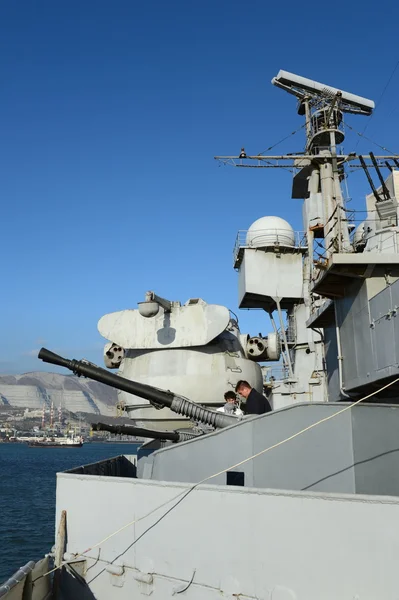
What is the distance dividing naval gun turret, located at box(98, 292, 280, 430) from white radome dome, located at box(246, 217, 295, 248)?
1114 centimetres

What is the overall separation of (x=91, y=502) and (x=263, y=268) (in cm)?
1755

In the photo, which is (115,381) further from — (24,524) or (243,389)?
(24,524)

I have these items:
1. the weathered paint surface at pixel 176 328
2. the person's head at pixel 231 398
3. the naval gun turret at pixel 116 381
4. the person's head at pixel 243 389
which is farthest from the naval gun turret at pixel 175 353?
the person's head at pixel 243 389

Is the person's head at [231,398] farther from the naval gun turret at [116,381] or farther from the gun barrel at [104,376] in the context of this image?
the gun barrel at [104,376]

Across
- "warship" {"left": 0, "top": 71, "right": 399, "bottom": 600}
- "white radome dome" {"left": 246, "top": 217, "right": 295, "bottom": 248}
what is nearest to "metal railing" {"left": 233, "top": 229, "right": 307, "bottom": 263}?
"white radome dome" {"left": 246, "top": 217, "right": 295, "bottom": 248}

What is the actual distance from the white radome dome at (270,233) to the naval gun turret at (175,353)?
36.6ft

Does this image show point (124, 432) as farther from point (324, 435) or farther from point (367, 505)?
point (367, 505)

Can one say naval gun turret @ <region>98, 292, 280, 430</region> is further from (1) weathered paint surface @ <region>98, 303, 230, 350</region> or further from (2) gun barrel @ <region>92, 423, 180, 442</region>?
(2) gun barrel @ <region>92, 423, 180, 442</region>

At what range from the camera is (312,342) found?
71.4ft

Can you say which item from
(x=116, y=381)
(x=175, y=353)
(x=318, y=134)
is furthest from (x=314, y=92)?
(x=116, y=381)

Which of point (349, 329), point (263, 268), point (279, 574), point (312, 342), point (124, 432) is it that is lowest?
point (279, 574)

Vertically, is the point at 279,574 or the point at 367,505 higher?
the point at 367,505

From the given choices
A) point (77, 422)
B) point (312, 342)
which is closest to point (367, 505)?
point (312, 342)

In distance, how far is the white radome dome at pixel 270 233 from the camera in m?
22.7
